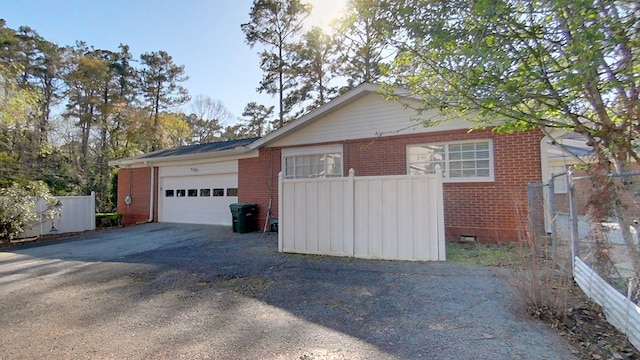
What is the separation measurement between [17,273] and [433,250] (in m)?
8.11

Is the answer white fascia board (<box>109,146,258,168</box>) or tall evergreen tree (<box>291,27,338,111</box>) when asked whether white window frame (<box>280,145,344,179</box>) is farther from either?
tall evergreen tree (<box>291,27,338,111</box>)

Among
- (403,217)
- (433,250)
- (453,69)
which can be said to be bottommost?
(433,250)

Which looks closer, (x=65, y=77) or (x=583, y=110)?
(x=583, y=110)

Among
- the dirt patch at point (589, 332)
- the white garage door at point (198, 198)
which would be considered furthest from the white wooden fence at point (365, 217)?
the white garage door at point (198, 198)

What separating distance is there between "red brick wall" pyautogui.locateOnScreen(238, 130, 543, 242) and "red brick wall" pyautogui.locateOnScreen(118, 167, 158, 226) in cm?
997

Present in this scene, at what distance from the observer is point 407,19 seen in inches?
164

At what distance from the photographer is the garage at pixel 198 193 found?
12664mm

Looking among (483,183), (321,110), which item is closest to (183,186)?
(321,110)

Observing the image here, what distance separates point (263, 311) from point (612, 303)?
3.78 m

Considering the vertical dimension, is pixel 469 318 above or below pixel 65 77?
below

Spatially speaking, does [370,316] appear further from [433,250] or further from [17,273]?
[17,273]

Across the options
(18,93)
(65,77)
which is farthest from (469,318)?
(65,77)

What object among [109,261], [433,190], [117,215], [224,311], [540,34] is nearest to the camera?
[540,34]

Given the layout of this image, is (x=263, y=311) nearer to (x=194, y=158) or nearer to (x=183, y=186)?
(x=194, y=158)
